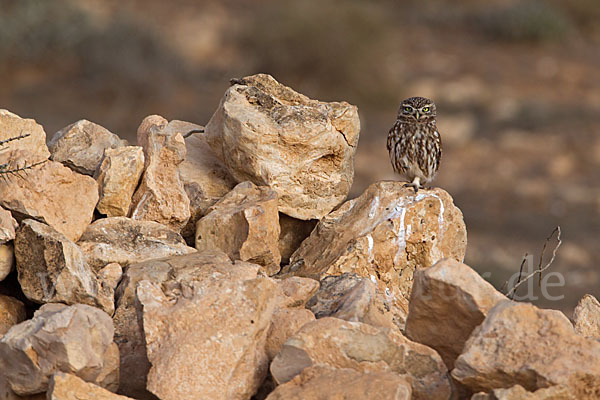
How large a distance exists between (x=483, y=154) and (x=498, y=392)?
16034mm

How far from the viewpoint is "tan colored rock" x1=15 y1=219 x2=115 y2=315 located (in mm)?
A: 4320

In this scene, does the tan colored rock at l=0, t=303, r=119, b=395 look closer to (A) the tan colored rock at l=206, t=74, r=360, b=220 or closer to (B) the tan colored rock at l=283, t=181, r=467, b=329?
(B) the tan colored rock at l=283, t=181, r=467, b=329

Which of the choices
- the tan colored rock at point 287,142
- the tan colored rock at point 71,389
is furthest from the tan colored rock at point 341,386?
the tan colored rock at point 287,142

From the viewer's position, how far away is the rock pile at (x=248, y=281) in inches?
143

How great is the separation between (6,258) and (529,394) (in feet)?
8.76

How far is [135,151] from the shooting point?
5.41 meters

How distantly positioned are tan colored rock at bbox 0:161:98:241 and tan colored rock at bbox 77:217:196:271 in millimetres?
103

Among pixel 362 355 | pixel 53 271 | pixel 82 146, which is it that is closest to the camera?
pixel 362 355

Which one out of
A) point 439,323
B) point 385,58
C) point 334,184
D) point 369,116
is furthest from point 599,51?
point 439,323

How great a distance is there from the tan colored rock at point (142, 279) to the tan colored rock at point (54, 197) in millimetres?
528

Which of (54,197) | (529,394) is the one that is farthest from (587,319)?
(54,197)

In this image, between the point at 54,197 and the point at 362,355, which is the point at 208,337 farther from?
the point at 54,197

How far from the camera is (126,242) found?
16.6 ft

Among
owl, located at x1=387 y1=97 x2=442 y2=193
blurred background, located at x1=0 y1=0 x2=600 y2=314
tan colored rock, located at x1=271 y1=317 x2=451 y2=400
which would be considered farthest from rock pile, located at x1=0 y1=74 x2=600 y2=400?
blurred background, located at x1=0 y1=0 x2=600 y2=314
